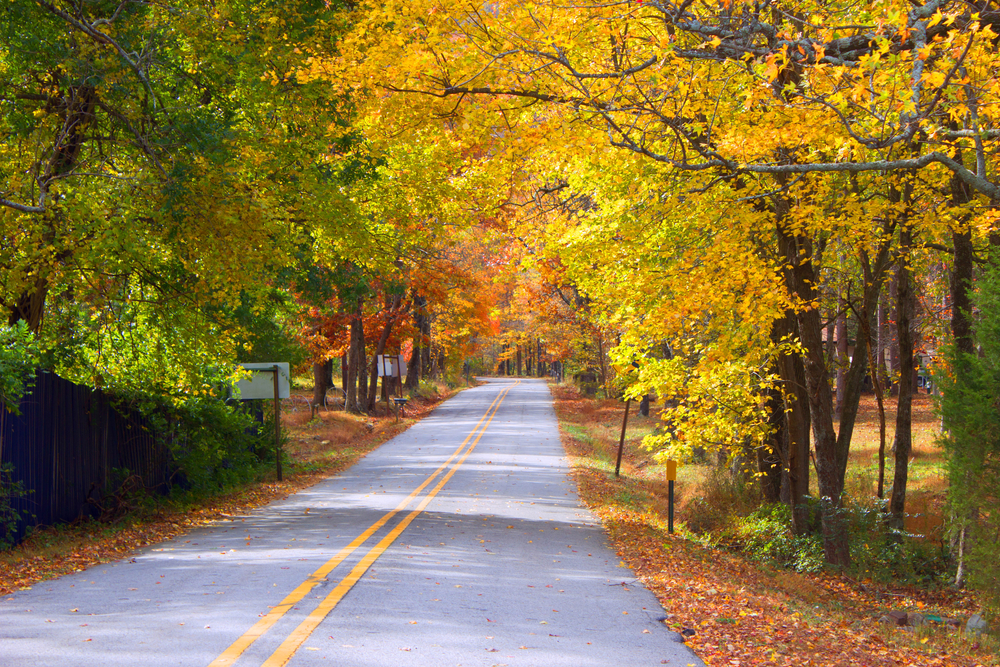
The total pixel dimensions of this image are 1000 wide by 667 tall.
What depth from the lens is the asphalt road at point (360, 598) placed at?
19.7ft

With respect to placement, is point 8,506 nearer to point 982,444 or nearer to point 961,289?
point 982,444

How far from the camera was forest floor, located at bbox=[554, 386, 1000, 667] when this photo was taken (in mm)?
7121

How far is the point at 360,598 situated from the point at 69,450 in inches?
242

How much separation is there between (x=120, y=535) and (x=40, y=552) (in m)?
1.54

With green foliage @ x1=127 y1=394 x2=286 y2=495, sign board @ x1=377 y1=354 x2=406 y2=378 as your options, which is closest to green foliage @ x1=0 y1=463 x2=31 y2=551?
green foliage @ x1=127 y1=394 x2=286 y2=495

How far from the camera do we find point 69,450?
11.6m

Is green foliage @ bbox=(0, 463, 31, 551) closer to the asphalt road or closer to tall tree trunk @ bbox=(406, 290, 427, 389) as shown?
the asphalt road

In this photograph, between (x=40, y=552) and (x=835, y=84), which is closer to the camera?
(x=835, y=84)

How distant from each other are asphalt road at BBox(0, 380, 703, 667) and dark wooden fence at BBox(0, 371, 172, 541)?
1.64 meters

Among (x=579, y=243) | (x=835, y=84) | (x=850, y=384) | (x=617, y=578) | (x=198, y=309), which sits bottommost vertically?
(x=617, y=578)

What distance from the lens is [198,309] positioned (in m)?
12.5

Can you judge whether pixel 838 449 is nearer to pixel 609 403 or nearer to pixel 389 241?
pixel 389 241

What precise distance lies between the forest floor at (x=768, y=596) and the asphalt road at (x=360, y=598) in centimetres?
42

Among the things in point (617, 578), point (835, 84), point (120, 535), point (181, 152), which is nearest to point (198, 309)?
point (181, 152)
